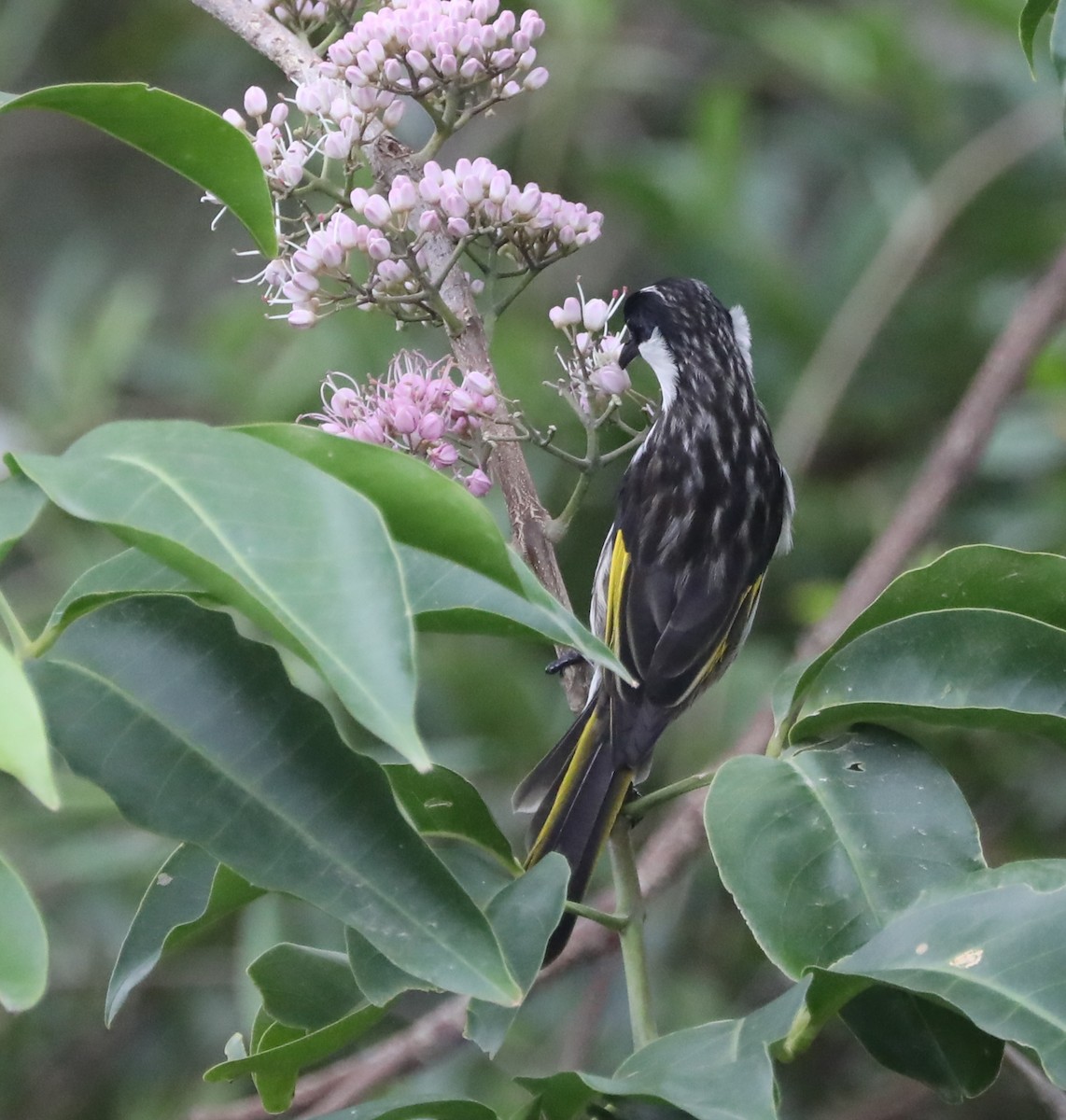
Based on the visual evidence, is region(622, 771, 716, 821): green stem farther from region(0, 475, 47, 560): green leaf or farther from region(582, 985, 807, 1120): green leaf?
region(0, 475, 47, 560): green leaf

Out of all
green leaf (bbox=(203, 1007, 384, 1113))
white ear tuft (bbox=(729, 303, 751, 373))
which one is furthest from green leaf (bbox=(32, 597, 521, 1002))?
white ear tuft (bbox=(729, 303, 751, 373))

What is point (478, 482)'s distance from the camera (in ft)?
5.24

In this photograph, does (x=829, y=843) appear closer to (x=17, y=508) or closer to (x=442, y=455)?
(x=442, y=455)

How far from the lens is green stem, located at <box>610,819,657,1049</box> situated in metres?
1.31

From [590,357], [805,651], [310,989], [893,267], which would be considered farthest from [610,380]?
[893,267]

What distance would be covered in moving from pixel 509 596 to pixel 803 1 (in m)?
4.72

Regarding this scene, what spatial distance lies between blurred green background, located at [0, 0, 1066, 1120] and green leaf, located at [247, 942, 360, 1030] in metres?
1.44

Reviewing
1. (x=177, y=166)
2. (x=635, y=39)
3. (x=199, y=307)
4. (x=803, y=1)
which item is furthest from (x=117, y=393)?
(x=177, y=166)

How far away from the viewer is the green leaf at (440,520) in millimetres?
1013

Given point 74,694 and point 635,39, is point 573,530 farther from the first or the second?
point 74,694

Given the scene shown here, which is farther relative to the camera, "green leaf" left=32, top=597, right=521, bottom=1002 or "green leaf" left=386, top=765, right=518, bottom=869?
"green leaf" left=386, top=765, right=518, bottom=869

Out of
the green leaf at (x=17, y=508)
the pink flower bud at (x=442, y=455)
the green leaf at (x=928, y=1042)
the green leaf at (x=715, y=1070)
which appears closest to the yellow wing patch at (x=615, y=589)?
the pink flower bud at (x=442, y=455)

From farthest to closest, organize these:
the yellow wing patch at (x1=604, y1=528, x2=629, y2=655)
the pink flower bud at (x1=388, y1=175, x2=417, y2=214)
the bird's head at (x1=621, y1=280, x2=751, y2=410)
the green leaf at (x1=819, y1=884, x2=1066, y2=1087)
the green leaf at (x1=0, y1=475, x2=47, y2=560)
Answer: the bird's head at (x1=621, y1=280, x2=751, y2=410), the yellow wing patch at (x1=604, y1=528, x2=629, y2=655), the pink flower bud at (x1=388, y1=175, x2=417, y2=214), the green leaf at (x1=819, y1=884, x2=1066, y2=1087), the green leaf at (x1=0, y1=475, x2=47, y2=560)

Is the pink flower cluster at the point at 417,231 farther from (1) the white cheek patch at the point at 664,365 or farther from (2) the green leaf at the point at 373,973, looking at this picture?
(1) the white cheek patch at the point at 664,365
